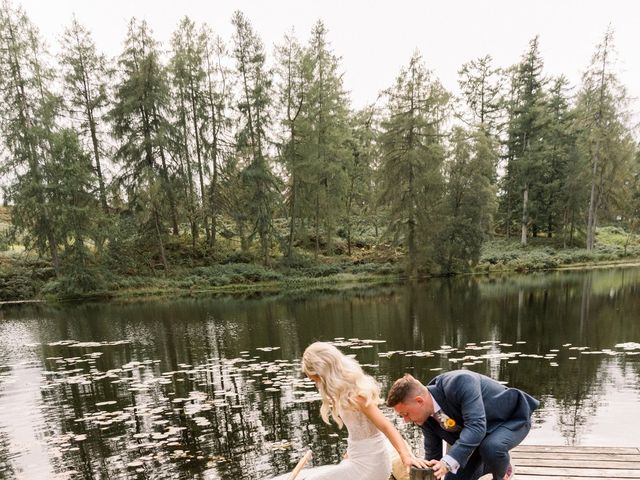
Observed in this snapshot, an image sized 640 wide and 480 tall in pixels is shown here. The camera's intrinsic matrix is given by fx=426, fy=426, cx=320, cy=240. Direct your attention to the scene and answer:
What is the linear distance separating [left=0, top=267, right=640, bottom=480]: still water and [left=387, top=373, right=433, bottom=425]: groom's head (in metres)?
3.55

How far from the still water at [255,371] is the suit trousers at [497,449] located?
3253 millimetres

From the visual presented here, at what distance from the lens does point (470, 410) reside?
8.59 ft

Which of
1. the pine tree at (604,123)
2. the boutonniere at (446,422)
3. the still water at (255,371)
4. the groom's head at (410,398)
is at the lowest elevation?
the still water at (255,371)

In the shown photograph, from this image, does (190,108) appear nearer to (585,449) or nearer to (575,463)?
(585,449)

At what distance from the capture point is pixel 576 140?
34812mm

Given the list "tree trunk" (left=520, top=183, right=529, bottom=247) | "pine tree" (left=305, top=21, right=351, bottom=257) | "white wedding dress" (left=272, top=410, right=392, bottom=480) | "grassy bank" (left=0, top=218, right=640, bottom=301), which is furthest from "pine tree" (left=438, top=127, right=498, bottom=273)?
"white wedding dress" (left=272, top=410, right=392, bottom=480)

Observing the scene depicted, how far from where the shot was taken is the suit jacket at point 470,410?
2596mm

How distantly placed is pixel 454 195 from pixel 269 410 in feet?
76.1

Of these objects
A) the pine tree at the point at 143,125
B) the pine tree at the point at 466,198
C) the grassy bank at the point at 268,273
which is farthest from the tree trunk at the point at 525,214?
the pine tree at the point at 143,125

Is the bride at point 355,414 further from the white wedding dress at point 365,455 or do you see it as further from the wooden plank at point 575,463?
the wooden plank at point 575,463

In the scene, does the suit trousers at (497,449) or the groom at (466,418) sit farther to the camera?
the suit trousers at (497,449)

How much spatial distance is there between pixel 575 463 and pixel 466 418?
90.4 inches

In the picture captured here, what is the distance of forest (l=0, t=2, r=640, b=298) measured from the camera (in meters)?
24.6

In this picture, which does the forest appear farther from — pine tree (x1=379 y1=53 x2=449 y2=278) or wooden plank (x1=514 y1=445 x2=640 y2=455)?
wooden plank (x1=514 y1=445 x2=640 y2=455)
